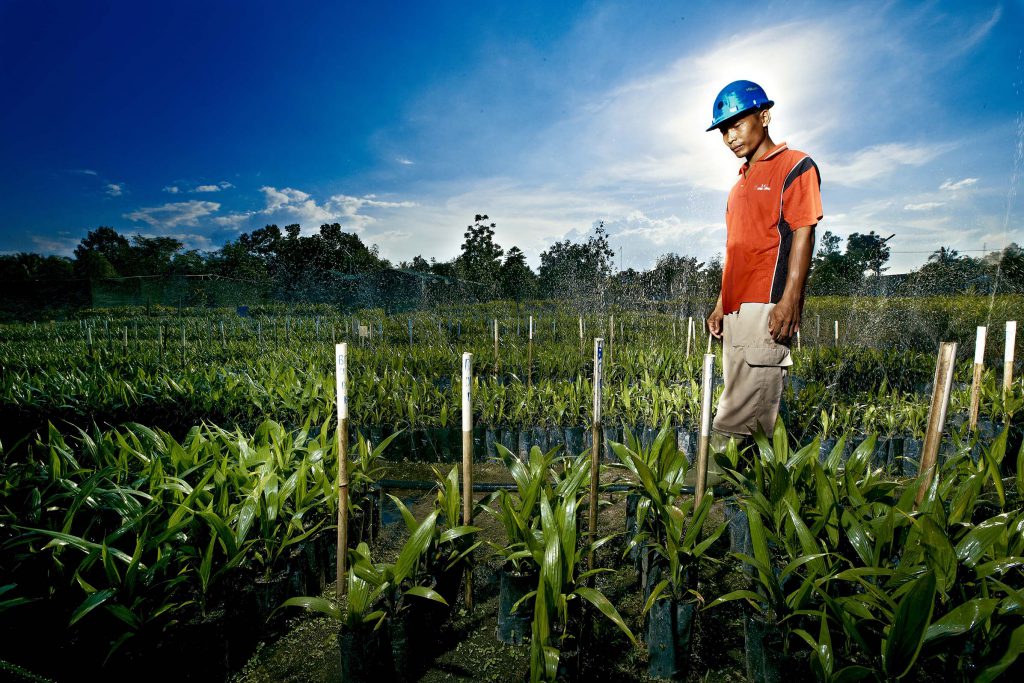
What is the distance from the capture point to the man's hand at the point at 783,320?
2.03 meters

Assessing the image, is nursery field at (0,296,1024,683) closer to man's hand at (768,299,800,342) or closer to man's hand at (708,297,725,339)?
man's hand at (768,299,800,342)

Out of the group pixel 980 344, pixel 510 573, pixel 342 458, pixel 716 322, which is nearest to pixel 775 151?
pixel 716 322

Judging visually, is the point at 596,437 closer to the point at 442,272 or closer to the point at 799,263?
the point at 799,263

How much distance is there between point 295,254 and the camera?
144 feet

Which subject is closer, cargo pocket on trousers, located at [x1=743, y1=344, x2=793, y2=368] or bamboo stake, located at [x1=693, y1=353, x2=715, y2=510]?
bamboo stake, located at [x1=693, y1=353, x2=715, y2=510]

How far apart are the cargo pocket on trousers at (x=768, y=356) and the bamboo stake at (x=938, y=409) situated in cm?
55

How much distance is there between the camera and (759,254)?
85.7 inches

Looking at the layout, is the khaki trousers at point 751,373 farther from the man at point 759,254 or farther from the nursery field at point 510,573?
the nursery field at point 510,573

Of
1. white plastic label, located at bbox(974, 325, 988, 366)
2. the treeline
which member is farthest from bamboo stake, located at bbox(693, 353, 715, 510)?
the treeline

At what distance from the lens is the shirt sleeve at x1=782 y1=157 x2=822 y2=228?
198cm

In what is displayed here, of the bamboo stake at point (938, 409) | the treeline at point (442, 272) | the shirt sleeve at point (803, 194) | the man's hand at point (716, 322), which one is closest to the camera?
the bamboo stake at point (938, 409)

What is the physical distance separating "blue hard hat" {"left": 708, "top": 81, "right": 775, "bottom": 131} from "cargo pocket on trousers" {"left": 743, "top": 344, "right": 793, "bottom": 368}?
1.01 meters

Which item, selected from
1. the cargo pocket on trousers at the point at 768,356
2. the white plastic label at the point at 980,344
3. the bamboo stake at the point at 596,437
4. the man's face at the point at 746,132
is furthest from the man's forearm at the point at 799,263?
the bamboo stake at the point at 596,437

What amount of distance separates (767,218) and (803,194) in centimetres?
17
